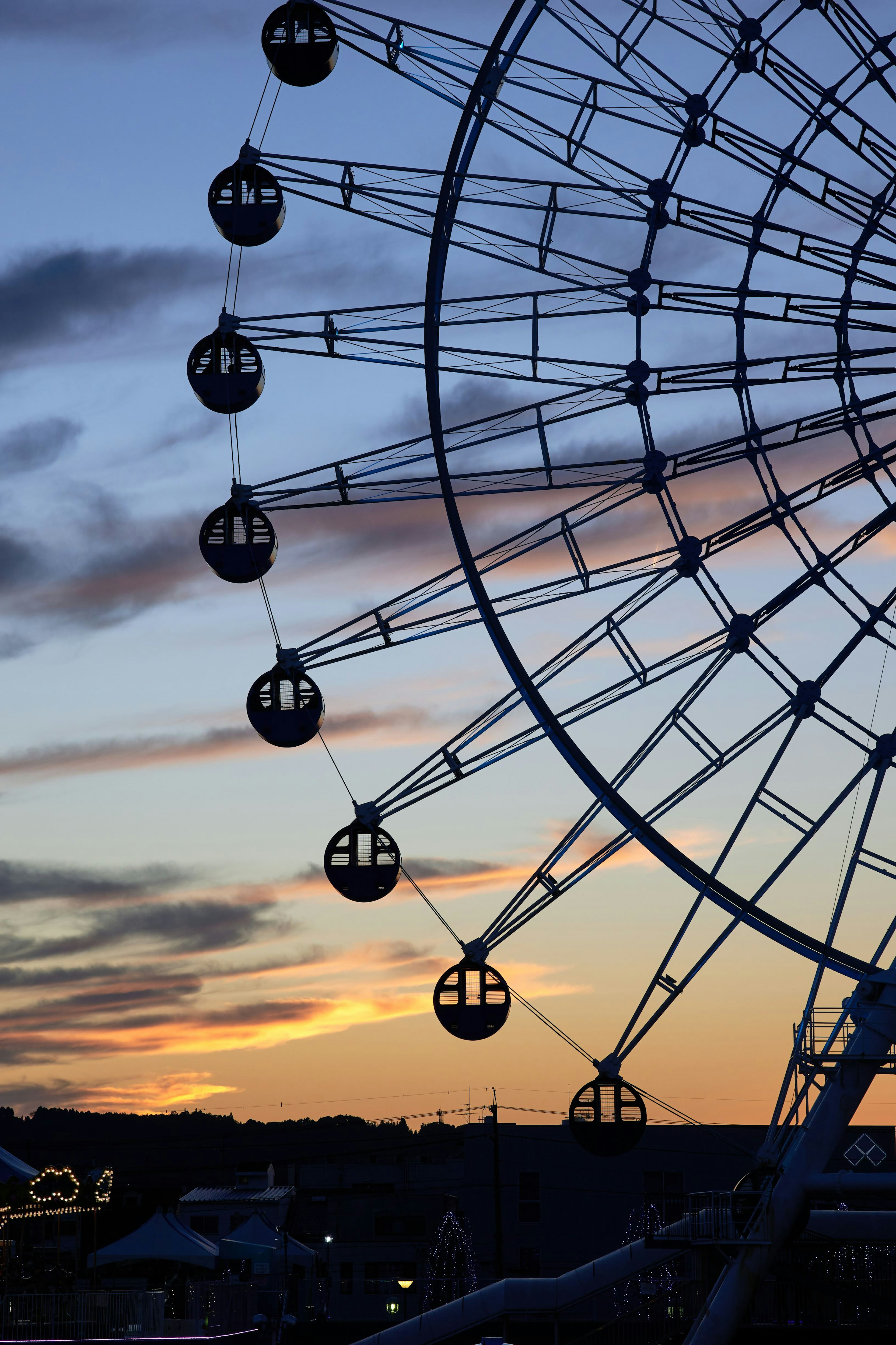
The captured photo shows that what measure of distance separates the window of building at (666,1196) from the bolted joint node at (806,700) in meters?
58.2

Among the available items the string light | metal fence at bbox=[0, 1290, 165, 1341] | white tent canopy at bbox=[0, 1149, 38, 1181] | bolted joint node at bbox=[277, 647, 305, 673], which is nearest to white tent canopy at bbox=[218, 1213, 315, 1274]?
white tent canopy at bbox=[0, 1149, 38, 1181]

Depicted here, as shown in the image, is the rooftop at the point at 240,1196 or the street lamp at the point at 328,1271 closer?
the street lamp at the point at 328,1271

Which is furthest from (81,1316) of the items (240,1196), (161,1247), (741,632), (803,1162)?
(240,1196)

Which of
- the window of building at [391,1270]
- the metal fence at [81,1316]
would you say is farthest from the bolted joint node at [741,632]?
the window of building at [391,1270]

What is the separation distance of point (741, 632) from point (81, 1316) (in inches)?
828

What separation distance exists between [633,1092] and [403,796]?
5458 millimetres

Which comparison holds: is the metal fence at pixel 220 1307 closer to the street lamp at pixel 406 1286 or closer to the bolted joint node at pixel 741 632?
the street lamp at pixel 406 1286

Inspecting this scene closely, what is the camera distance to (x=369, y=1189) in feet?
276

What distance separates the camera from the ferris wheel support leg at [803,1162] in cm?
2519

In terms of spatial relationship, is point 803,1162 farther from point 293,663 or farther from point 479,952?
point 293,663

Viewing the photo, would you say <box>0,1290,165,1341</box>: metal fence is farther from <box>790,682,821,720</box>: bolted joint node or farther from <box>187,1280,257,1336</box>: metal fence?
<box>790,682,821,720</box>: bolted joint node

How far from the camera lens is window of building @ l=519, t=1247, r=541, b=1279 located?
75.8m

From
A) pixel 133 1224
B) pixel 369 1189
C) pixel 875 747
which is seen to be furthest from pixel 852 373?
pixel 369 1189

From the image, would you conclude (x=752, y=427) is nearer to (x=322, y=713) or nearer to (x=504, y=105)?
(x=504, y=105)
